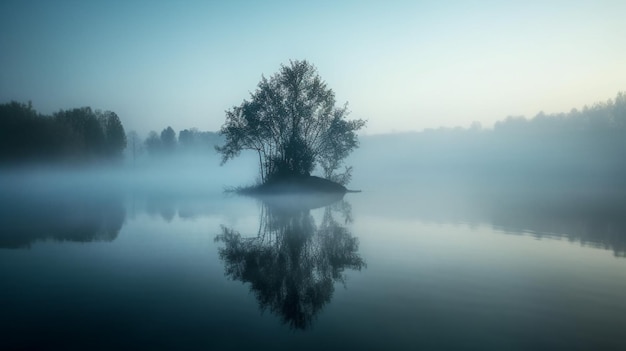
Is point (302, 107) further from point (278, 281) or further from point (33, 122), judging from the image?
point (33, 122)

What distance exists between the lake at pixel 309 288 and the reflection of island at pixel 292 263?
6 centimetres

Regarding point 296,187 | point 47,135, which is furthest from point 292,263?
point 47,135

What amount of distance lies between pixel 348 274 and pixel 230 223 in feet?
39.9

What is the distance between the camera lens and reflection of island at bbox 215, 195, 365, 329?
809 cm

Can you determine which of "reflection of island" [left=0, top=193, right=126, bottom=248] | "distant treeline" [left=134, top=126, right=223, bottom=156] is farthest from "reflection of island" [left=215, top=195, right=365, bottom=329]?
"distant treeline" [left=134, top=126, right=223, bottom=156]

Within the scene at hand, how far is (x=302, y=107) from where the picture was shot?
155 ft

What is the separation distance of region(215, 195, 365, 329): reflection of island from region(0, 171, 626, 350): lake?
0.19 feet

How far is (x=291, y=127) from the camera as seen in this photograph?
47969mm

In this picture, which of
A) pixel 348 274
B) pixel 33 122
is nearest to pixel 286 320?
pixel 348 274

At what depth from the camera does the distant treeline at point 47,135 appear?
73.1m

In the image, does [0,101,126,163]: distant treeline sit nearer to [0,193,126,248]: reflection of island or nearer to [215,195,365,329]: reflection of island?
[0,193,126,248]: reflection of island

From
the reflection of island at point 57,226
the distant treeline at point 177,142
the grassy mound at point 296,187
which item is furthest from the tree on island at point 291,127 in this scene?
the distant treeline at point 177,142

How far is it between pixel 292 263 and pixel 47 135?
290 feet

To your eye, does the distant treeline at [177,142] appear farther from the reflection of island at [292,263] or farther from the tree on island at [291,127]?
the reflection of island at [292,263]
